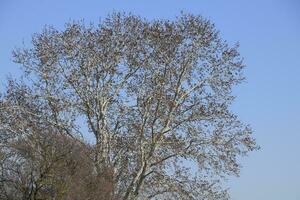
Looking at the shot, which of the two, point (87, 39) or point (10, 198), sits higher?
point (87, 39)

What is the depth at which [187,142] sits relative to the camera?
32.5m

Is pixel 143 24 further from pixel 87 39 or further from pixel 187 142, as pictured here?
pixel 187 142

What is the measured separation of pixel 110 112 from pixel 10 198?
26.9 feet

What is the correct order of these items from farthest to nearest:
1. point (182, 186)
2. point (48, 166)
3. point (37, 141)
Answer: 1. point (182, 186)
2. point (37, 141)
3. point (48, 166)

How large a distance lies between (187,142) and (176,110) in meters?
1.63

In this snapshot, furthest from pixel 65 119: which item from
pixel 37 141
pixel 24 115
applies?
pixel 37 141

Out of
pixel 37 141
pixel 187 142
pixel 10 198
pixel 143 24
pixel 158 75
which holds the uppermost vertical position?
pixel 143 24

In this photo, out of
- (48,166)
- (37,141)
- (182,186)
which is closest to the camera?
(48,166)

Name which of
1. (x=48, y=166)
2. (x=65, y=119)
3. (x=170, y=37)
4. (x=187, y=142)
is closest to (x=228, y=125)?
(x=187, y=142)

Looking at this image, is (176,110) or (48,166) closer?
(48,166)

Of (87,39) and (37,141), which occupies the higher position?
(87,39)

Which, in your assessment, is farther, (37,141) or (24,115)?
(24,115)

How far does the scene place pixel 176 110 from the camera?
109ft

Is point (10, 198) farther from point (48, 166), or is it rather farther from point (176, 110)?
point (176, 110)
